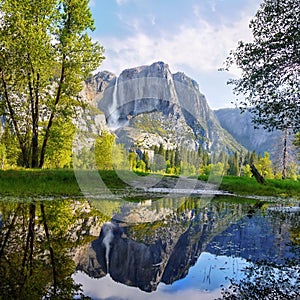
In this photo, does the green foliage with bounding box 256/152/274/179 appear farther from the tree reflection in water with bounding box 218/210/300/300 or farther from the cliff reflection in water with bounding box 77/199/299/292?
the tree reflection in water with bounding box 218/210/300/300

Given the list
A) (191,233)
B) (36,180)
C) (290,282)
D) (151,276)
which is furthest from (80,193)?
(290,282)

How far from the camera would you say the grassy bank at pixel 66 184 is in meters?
18.1

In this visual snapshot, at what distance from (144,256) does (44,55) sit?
21.4m

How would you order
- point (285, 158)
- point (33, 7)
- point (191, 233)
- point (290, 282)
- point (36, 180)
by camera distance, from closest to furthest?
point (290, 282), point (191, 233), point (36, 180), point (33, 7), point (285, 158)

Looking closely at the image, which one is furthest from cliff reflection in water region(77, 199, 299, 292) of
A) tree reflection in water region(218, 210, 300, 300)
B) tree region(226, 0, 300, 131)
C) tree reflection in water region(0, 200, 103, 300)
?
tree region(226, 0, 300, 131)

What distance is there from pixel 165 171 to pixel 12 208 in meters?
23.0

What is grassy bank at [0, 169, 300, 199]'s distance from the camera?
18125mm

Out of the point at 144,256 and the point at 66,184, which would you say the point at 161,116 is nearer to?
the point at 66,184

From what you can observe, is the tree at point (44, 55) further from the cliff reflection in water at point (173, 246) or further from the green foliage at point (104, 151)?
the cliff reflection in water at point (173, 246)

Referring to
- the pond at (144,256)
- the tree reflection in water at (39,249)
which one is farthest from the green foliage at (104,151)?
the pond at (144,256)

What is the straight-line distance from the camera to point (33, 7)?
24578 mm

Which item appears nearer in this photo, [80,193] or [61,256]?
[61,256]

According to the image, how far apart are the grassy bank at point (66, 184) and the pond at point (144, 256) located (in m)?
6.71

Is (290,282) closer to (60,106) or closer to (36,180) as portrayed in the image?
(36,180)
